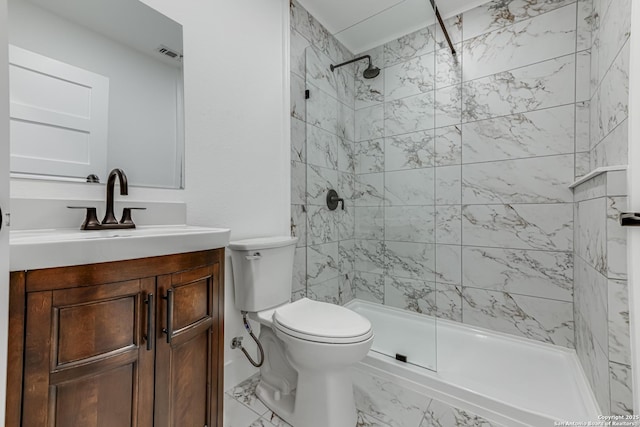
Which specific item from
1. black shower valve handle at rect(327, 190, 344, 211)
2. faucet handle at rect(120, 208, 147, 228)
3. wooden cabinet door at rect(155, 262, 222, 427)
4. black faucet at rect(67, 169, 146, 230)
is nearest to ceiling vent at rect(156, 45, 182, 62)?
black faucet at rect(67, 169, 146, 230)

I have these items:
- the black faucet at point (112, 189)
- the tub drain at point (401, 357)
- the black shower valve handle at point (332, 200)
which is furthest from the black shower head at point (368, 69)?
the tub drain at point (401, 357)

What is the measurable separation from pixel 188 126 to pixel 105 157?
386mm

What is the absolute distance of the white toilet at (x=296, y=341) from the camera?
1164 millimetres

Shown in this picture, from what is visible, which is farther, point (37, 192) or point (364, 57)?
point (364, 57)

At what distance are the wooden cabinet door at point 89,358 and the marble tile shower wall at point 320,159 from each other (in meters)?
1.20

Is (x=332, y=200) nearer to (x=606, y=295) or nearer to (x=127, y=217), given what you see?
(x=127, y=217)

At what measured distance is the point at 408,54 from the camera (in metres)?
2.14

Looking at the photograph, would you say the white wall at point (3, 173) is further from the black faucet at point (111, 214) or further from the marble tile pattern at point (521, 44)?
the marble tile pattern at point (521, 44)

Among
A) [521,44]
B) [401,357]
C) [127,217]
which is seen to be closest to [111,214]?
[127,217]

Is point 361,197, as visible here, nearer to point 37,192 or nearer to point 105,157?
point 105,157

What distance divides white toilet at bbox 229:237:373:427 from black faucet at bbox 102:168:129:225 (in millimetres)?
520

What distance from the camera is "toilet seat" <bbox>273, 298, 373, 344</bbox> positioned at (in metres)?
1.14

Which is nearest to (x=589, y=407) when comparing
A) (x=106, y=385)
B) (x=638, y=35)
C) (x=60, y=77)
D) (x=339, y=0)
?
(x=638, y=35)

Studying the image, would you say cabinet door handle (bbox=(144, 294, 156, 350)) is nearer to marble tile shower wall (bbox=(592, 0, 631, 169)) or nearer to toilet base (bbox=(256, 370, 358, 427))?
toilet base (bbox=(256, 370, 358, 427))
